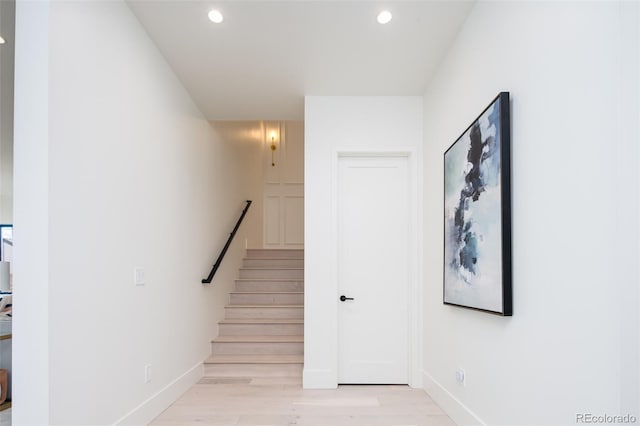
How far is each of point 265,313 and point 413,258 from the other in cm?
198

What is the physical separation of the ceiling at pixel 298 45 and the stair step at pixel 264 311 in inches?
91.9

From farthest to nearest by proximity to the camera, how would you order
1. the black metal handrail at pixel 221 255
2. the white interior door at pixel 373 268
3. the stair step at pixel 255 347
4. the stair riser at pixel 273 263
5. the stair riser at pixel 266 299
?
the stair riser at pixel 273 263 → the stair riser at pixel 266 299 → the stair step at pixel 255 347 → the black metal handrail at pixel 221 255 → the white interior door at pixel 373 268

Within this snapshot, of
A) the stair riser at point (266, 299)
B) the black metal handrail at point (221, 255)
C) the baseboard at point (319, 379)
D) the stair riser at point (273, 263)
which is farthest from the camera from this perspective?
the stair riser at point (273, 263)

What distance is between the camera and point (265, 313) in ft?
16.1

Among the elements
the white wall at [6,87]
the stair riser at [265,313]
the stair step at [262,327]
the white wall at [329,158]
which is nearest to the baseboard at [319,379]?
the white wall at [329,158]

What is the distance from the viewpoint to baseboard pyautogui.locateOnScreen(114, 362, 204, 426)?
2.62 metres

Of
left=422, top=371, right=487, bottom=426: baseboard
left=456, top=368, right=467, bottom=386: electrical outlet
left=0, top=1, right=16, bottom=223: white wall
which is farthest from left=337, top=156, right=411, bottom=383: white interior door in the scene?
left=0, top=1, right=16, bottom=223: white wall

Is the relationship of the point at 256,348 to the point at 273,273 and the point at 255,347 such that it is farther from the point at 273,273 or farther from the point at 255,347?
the point at 273,273

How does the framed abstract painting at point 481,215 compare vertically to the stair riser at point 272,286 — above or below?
above

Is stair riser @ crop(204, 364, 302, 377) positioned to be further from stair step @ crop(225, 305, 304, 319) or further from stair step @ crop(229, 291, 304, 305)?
stair step @ crop(229, 291, 304, 305)

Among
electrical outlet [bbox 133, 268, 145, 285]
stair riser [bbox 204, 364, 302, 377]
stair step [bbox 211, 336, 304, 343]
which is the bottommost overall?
stair riser [bbox 204, 364, 302, 377]

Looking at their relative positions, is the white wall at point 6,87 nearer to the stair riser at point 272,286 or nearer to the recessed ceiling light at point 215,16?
the recessed ceiling light at point 215,16

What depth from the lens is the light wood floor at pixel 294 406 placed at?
2916mm

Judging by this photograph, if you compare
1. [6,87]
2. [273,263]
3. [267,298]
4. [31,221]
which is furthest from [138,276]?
[273,263]
